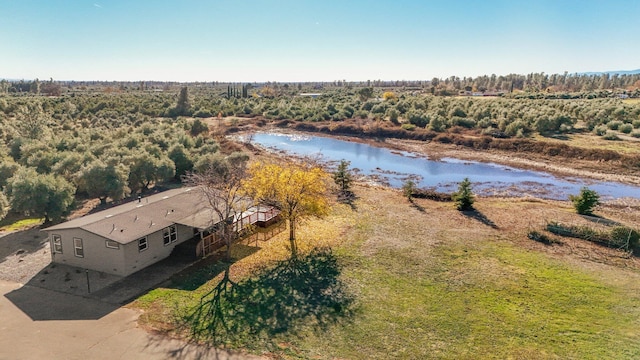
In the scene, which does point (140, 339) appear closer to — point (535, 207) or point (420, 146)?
point (535, 207)

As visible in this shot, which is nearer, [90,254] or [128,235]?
[128,235]

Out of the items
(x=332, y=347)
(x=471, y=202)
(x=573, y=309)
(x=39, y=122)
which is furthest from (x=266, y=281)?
(x=39, y=122)

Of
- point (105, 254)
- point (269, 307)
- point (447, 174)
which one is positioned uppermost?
point (105, 254)

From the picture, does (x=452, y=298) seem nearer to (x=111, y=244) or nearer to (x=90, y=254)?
(x=111, y=244)

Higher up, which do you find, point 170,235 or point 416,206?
point 170,235

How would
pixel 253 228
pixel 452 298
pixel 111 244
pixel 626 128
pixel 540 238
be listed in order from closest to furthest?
pixel 452 298 → pixel 111 244 → pixel 253 228 → pixel 540 238 → pixel 626 128

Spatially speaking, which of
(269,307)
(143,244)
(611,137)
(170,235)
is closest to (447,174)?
(611,137)
